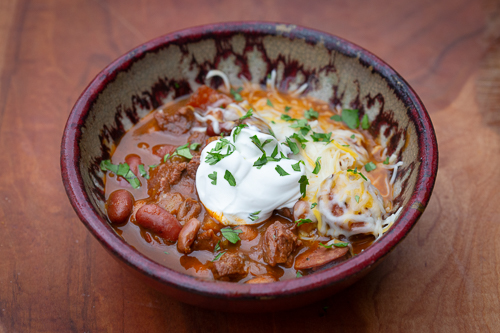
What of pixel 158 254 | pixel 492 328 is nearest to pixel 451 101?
pixel 492 328

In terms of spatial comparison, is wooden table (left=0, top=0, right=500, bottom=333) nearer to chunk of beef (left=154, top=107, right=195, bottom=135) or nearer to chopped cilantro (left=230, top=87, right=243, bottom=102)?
chunk of beef (left=154, top=107, right=195, bottom=135)

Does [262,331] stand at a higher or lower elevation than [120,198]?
lower

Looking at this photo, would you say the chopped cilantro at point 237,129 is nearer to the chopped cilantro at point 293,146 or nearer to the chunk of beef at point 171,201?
the chopped cilantro at point 293,146

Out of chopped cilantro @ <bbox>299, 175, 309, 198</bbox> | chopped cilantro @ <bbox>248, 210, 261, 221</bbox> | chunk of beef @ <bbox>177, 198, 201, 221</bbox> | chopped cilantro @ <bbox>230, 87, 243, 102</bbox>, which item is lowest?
chopped cilantro @ <bbox>248, 210, 261, 221</bbox>

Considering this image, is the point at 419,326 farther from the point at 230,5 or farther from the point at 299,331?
the point at 230,5

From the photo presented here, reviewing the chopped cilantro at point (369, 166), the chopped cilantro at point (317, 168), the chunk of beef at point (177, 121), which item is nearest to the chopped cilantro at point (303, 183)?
the chopped cilantro at point (317, 168)

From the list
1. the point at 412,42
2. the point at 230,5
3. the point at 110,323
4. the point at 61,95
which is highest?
the point at 230,5

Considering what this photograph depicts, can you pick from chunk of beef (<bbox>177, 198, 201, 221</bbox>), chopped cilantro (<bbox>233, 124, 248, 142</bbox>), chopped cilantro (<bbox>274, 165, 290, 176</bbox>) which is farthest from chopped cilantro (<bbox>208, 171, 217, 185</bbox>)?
chopped cilantro (<bbox>274, 165, 290, 176</bbox>)
